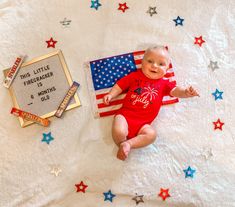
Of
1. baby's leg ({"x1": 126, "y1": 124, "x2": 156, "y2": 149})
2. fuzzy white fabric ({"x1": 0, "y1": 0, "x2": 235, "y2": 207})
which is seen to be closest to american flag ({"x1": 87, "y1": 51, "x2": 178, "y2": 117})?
fuzzy white fabric ({"x1": 0, "y1": 0, "x2": 235, "y2": 207})

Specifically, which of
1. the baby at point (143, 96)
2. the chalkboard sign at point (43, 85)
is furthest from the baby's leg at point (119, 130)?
the chalkboard sign at point (43, 85)

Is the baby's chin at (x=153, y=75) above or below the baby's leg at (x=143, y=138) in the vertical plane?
above

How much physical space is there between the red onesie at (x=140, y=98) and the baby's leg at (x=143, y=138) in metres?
0.02

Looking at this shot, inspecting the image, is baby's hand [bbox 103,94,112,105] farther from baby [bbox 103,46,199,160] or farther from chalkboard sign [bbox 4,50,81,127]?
chalkboard sign [bbox 4,50,81,127]

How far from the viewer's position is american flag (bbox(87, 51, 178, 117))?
1.18 m

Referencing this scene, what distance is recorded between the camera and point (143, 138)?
110cm

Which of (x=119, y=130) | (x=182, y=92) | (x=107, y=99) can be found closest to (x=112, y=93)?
(x=107, y=99)

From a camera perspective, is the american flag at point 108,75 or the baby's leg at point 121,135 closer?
the baby's leg at point 121,135

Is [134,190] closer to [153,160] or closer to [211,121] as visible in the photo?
[153,160]

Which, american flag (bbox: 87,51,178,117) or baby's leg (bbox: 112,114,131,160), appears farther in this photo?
american flag (bbox: 87,51,178,117)

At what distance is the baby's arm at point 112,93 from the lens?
A: 113 cm

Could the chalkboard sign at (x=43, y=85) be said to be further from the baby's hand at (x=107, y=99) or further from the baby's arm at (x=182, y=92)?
the baby's arm at (x=182, y=92)

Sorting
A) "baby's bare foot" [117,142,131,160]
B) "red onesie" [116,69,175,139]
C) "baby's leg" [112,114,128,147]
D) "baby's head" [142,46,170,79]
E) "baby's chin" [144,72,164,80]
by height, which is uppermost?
"baby's head" [142,46,170,79]

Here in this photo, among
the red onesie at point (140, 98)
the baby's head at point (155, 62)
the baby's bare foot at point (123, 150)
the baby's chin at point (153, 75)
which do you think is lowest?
the baby's bare foot at point (123, 150)
